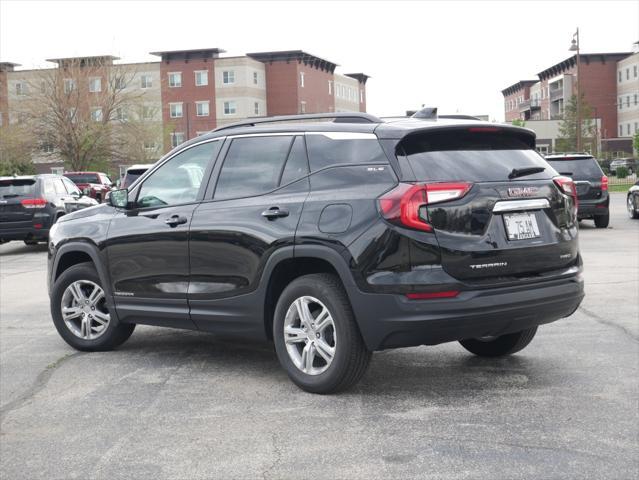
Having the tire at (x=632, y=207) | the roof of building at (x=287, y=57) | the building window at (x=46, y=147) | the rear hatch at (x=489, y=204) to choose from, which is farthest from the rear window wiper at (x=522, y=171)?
the roof of building at (x=287, y=57)

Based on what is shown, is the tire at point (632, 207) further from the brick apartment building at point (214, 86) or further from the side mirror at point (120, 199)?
the brick apartment building at point (214, 86)

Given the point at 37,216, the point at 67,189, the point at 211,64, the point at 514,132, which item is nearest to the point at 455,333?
the point at 514,132

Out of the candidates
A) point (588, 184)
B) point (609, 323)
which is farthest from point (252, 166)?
point (588, 184)

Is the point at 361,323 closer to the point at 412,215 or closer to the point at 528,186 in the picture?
the point at 412,215

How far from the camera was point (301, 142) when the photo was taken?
244 inches

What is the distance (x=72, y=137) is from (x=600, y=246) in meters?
50.9

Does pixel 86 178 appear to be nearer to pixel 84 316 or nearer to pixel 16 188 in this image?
pixel 16 188

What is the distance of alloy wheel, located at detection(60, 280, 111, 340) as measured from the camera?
7.62m

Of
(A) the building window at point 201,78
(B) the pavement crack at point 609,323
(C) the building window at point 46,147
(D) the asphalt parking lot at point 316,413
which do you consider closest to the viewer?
(D) the asphalt parking lot at point 316,413

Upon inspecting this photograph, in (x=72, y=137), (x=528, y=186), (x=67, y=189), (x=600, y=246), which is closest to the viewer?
(x=528, y=186)

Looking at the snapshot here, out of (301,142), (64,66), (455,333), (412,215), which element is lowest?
(455,333)

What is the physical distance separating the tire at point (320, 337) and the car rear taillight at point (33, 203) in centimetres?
1437

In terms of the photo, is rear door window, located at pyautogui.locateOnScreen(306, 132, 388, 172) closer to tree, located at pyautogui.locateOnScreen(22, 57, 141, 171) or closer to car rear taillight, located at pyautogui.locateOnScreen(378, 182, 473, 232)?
car rear taillight, located at pyautogui.locateOnScreen(378, 182, 473, 232)

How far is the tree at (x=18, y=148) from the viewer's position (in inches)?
2377
